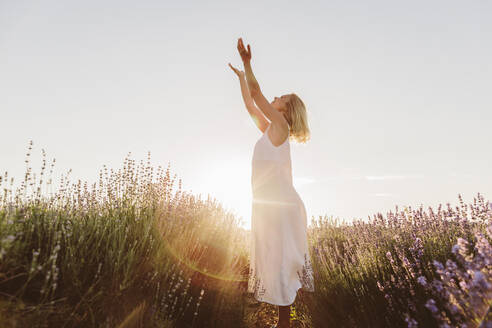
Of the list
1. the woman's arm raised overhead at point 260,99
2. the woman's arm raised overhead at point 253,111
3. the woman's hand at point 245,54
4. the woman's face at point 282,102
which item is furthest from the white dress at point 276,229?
the woman's hand at point 245,54

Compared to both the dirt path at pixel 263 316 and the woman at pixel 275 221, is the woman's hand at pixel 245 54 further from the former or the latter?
the dirt path at pixel 263 316

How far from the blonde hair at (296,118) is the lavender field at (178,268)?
4.31ft

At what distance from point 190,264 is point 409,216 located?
2576 millimetres

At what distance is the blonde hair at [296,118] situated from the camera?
3.18 m

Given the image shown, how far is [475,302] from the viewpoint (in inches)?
50.1

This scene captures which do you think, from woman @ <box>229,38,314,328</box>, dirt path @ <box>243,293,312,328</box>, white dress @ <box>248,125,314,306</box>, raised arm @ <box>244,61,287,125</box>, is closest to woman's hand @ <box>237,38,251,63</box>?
woman @ <box>229,38,314,328</box>

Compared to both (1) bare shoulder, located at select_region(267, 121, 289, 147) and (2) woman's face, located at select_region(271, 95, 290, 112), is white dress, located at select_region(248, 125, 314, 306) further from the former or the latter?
(2) woman's face, located at select_region(271, 95, 290, 112)

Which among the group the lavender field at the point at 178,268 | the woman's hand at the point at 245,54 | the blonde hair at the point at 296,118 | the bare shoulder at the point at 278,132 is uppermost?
the woman's hand at the point at 245,54

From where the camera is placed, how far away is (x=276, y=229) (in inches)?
112

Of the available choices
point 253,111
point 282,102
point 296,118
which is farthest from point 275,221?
point 253,111

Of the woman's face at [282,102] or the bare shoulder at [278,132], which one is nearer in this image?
the bare shoulder at [278,132]

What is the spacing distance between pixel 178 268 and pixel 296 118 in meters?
1.82

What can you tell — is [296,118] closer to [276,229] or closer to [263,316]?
[276,229]

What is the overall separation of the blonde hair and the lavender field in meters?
1.31
